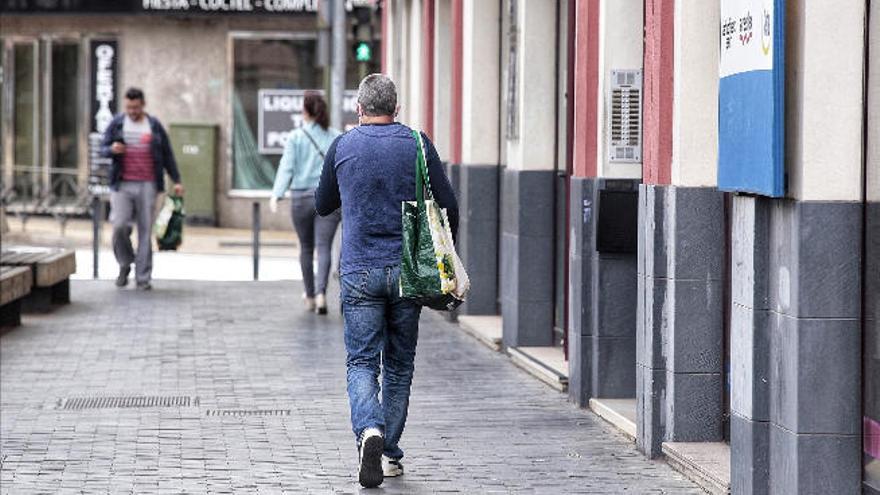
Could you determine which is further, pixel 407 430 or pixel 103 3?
pixel 103 3

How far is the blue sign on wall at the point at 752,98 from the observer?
7.38 m

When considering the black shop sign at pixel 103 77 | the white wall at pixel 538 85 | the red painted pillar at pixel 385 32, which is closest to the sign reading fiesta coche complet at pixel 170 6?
the black shop sign at pixel 103 77

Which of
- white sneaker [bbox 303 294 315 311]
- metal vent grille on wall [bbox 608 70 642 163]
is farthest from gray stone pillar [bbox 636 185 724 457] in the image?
white sneaker [bbox 303 294 315 311]

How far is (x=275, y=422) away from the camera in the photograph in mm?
10953

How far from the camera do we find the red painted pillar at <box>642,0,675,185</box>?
388 inches

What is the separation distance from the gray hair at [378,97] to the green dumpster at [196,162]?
22.5 m

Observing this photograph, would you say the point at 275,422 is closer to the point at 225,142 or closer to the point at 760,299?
the point at 760,299

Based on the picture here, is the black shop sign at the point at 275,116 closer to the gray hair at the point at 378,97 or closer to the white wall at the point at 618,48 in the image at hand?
the white wall at the point at 618,48

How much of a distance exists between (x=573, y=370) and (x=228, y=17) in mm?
20952

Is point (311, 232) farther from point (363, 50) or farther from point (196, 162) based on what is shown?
point (196, 162)

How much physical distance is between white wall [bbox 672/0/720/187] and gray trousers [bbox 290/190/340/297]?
784cm

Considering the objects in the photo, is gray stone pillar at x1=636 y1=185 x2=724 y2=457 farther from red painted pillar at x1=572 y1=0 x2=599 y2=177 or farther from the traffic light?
the traffic light

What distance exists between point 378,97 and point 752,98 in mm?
2093

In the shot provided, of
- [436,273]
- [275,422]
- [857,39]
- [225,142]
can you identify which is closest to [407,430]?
[275,422]
